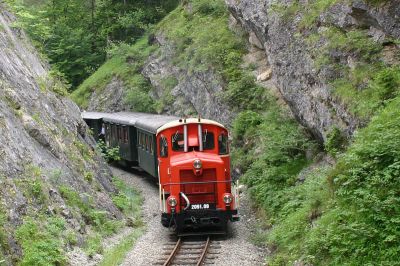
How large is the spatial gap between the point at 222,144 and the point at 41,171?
502cm

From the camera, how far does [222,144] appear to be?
16.5m

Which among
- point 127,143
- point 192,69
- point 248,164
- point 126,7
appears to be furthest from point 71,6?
point 248,164

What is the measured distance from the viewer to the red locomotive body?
15359 millimetres

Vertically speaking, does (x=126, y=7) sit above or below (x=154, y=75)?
above

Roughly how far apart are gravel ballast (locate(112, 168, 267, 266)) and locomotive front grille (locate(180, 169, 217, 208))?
1152mm

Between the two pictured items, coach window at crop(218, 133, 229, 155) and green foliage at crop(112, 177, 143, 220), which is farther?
green foliage at crop(112, 177, 143, 220)

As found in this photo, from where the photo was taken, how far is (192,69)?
98.9 ft

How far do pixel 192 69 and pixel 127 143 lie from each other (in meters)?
6.35

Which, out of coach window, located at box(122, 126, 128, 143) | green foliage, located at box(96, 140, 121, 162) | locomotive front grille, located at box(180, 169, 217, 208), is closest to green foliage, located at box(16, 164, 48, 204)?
locomotive front grille, located at box(180, 169, 217, 208)

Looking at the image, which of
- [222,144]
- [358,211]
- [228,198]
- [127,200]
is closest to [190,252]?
[228,198]

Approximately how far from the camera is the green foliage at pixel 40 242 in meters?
11.4

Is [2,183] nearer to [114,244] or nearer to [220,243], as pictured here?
[114,244]

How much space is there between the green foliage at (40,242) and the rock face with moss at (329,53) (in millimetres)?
7592

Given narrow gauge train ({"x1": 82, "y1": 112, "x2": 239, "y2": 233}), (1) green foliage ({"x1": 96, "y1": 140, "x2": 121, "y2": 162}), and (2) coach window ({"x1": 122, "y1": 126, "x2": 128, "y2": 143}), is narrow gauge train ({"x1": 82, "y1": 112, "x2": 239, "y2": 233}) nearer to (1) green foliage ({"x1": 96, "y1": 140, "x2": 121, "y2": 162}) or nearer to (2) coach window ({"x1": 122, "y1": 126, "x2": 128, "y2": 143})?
(1) green foliage ({"x1": 96, "y1": 140, "x2": 121, "y2": 162})
